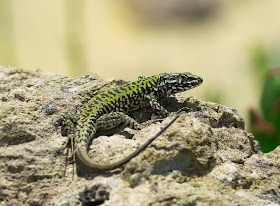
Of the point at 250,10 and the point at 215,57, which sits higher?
the point at 250,10

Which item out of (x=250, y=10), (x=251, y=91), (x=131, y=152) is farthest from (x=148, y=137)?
(x=250, y=10)

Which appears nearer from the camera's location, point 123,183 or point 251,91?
point 123,183

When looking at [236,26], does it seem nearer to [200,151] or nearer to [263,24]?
[263,24]

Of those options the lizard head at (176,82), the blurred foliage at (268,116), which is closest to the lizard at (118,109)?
the lizard head at (176,82)

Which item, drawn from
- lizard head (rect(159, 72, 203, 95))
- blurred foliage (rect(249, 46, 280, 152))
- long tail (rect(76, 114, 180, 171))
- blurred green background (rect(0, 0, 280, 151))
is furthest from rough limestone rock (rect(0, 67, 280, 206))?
blurred green background (rect(0, 0, 280, 151))

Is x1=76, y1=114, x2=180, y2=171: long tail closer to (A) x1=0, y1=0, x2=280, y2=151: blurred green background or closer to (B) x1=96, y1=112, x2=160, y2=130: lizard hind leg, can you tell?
(B) x1=96, y1=112, x2=160, y2=130: lizard hind leg

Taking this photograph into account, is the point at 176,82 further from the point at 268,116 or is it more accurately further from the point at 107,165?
the point at 107,165
